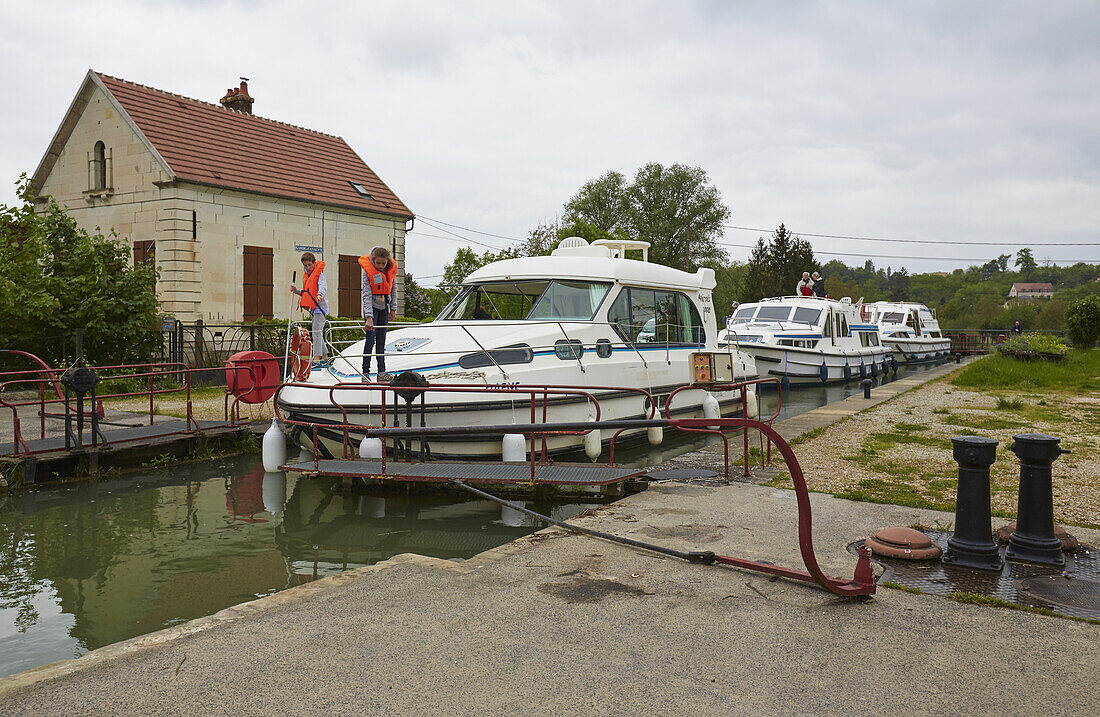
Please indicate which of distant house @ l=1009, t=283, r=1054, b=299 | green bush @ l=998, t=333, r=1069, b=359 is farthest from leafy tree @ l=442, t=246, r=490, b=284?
distant house @ l=1009, t=283, r=1054, b=299

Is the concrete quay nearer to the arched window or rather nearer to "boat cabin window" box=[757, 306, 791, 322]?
"boat cabin window" box=[757, 306, 791, 322]

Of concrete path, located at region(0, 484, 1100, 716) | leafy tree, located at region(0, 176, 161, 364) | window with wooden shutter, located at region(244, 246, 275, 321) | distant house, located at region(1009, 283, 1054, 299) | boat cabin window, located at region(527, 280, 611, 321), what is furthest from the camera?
distant house, located at region(1009, 283, 1054, 299)

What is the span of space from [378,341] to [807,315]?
54.8 feet

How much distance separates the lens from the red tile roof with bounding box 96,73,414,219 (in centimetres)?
2094

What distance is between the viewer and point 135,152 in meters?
20.8

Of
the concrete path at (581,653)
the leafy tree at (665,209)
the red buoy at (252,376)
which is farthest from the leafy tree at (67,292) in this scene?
the leafy tree at (665,209)

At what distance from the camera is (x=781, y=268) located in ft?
184

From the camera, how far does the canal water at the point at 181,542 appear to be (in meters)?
5.47

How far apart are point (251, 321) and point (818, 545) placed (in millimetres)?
18954

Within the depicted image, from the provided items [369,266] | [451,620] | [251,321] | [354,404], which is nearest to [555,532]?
[451,620]

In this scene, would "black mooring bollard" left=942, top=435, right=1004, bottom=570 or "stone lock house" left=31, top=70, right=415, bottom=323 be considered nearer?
"black mooring bollard" left=942, top=435, right=1004, bottom=570

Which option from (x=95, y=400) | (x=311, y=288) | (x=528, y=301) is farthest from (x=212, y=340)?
(x=528, y=301)

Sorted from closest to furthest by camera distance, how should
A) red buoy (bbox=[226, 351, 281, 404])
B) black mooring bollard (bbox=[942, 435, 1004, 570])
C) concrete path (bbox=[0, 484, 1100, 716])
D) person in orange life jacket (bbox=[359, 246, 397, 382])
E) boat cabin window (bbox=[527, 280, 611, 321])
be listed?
concrete path (bbox=[0, 484, 1100, 716]) < black mooring bollard (bbox=[942, 435, 1004, 570]) < person in orange life jacket (bbox=[359, 246, 397, 382]) < boat cabin window (bbox=[527, 280, 611, 321]) < red buoy (bbox=[226, 351, 281, 404])

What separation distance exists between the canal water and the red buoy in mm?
1475
